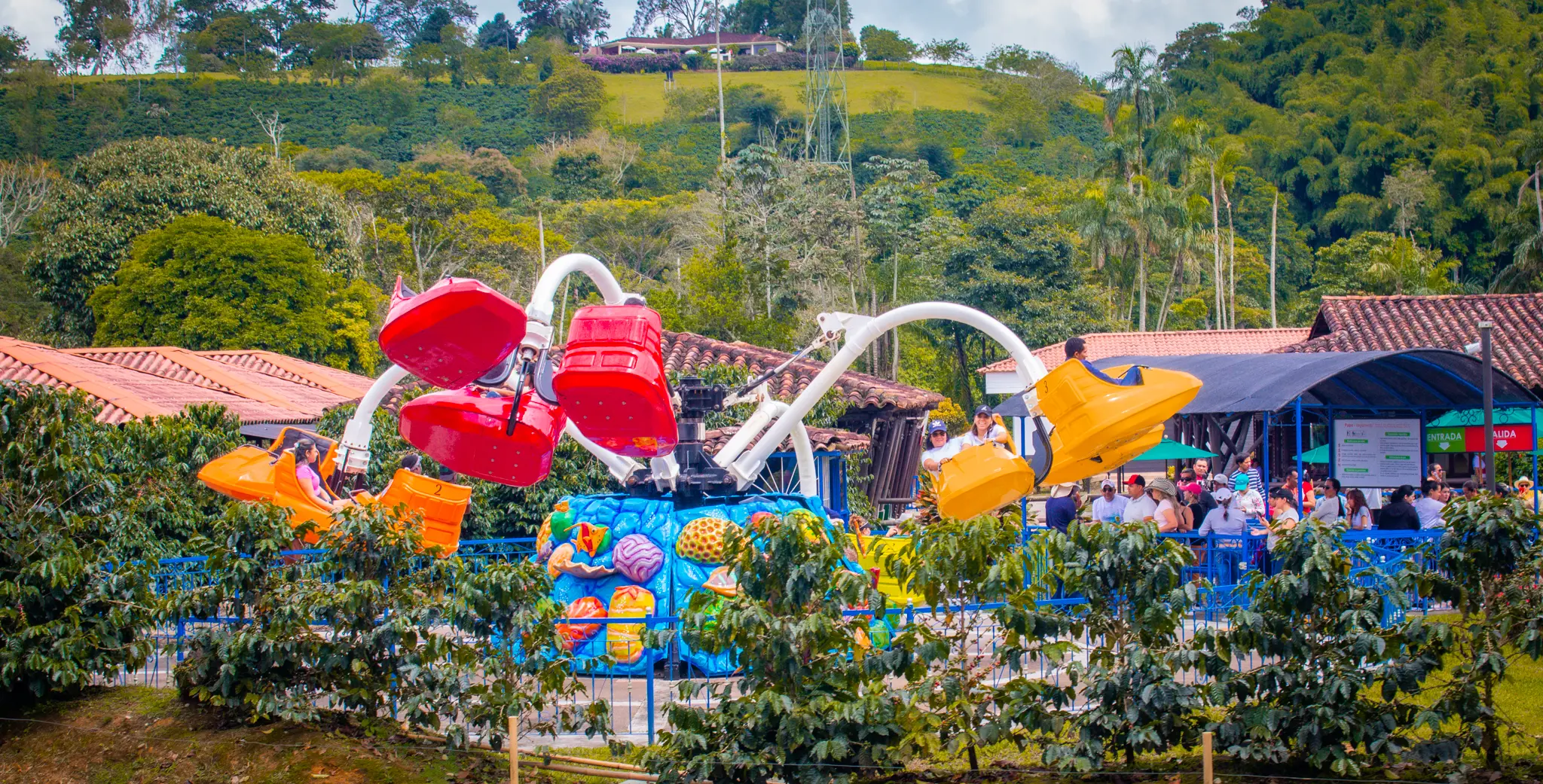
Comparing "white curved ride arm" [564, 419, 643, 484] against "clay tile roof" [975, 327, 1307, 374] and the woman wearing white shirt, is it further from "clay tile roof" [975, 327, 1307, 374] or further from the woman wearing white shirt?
"clay tile roof" [975, 327, 1307, 374]

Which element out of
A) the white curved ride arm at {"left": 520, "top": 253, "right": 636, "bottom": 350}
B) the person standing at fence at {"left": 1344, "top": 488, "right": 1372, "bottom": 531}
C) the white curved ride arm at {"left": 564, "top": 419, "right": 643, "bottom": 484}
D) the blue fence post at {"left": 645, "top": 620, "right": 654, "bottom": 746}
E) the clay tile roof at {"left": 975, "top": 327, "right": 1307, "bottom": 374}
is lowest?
the blue fence post at {"left": 645, "top": 620, "right": 654, "bottom": 746}

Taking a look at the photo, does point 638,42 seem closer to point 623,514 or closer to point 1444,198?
point 1444,198

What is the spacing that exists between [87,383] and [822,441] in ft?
42.7

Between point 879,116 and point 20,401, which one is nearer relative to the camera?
point 20,401

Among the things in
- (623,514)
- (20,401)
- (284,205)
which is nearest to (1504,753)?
(623,514)

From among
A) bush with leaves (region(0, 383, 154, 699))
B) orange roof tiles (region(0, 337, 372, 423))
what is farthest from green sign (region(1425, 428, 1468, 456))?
A: orange roof tiles (region(0, 337, 372, 423))

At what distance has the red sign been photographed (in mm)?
13961

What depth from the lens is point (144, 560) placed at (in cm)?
862

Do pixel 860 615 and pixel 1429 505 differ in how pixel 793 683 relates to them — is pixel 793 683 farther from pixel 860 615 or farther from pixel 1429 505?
pixel 1429 505

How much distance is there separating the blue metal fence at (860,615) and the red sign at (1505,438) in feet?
13.7

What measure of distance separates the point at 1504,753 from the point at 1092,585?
2.32 m

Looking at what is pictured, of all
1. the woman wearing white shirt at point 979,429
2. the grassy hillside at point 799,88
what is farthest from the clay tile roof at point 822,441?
Result: the grassy hillside at point 799,88

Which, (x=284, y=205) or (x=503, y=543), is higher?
(x=284, y=205)

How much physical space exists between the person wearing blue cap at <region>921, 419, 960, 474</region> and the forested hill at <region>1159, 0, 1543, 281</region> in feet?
118
